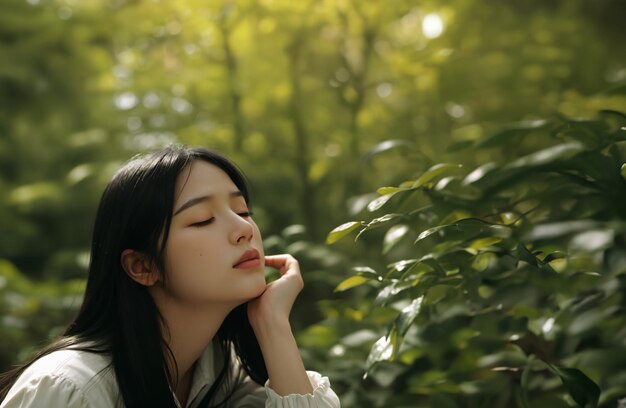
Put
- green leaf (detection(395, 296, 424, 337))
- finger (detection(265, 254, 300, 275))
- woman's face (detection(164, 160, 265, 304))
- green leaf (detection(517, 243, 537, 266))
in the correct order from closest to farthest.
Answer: green leaf (detection(517, 243, 537, 266))
green leaf (detection(395, 296, 424, 337))
woman's face (detection(164, 160, 265, 304))
finger (detection(265, 254, 300, 275))

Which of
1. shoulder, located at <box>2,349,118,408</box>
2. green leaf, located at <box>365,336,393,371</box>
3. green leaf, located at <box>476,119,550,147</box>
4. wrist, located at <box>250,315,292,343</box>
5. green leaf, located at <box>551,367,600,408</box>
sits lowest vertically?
green leaf, located at <box>551,367,600,408</box>

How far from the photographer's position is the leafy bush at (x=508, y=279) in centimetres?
120

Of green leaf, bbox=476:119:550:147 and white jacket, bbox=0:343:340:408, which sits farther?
green leaf, bbox=476:119:550:147

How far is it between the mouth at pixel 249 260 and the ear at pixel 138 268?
146 millimetres

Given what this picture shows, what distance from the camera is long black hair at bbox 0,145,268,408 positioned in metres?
1.24

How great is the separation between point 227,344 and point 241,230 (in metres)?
0.35

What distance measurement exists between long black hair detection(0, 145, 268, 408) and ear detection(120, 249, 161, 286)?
0.04ft

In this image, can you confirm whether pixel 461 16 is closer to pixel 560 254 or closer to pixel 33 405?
pixel 560 254

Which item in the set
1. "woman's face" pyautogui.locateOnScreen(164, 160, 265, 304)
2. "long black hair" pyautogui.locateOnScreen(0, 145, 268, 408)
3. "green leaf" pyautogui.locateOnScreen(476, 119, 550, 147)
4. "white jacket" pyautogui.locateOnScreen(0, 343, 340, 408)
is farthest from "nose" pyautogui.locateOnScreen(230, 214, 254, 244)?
"green leaf" pyautogui.locateOnScreen(476, 119, 550, 147)

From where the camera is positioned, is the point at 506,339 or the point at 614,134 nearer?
the point at 614,134

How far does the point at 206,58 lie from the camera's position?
3033 millimetres

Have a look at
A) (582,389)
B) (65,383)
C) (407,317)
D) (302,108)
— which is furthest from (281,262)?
(302,108)

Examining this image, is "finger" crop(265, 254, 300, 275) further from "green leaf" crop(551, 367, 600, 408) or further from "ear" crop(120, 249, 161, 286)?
"green leaf" crop(551, 367, 600, 408)

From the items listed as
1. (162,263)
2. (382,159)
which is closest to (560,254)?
(162,263)
